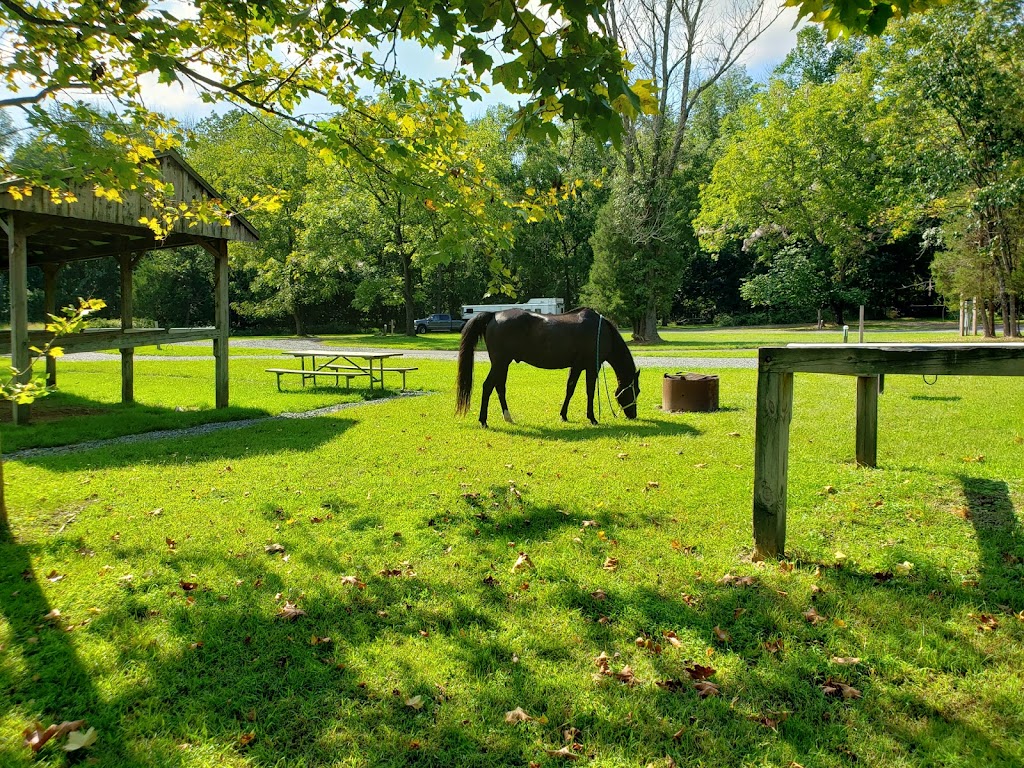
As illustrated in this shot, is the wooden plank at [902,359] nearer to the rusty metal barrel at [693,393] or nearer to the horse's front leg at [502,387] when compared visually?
the horse's front leg at [502,387]

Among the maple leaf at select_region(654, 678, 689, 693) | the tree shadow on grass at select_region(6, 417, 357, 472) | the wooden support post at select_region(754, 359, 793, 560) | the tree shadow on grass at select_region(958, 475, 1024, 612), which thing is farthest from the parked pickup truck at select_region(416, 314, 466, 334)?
the maple leaf at select_region(654, 678, 689, 693)

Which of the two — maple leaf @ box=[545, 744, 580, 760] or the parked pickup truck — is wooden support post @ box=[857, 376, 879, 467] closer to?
maple leaf @ box=[545, 744, 580, 760]

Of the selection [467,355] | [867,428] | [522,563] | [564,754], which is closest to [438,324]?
[467,355]

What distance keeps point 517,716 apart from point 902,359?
2.97m

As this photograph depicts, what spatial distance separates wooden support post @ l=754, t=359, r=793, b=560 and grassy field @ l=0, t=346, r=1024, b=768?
0.62 feet

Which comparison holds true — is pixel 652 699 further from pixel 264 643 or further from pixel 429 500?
pixel 429 500

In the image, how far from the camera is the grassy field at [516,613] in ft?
8.69

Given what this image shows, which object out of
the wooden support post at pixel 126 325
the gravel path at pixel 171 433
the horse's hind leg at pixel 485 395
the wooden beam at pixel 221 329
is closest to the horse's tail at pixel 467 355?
the horse's hind leg at pixel 485 395

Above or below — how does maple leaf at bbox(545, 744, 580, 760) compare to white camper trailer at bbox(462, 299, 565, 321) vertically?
below

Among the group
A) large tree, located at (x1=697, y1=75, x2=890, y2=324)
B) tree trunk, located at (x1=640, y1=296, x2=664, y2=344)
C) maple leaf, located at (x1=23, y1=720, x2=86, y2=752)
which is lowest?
maple leaf, located at (x1=23, y1=720, x2=86, y2=752)

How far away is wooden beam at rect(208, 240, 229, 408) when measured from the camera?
12.5 metres

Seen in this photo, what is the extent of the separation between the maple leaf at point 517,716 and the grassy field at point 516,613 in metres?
0.02

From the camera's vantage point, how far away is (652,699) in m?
2.88

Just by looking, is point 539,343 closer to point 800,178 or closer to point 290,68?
point 290,68
